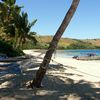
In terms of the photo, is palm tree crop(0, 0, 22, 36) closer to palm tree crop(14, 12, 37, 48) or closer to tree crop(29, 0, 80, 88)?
palm tree crop(14, 12, 37, 48)

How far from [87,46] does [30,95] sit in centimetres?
18433

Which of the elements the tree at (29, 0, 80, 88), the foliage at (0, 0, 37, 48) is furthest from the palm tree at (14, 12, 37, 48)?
the tree at (29, 0, 80, 88)

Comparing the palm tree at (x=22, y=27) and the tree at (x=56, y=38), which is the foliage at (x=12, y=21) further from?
the tree at (x=56, y=38)

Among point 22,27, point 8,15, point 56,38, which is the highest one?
point 8,15

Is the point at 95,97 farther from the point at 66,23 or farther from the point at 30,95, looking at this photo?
the point at 66,23

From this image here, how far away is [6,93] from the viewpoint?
9977 mm

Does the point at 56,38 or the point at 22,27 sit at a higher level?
the point at 22,27

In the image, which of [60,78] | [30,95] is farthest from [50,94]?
[60,78]

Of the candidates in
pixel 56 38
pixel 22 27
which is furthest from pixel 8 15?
pixel 56 38

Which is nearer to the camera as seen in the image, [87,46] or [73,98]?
[73,98]

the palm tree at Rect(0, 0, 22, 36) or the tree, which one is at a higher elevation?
the palm tree at Rect(0, 0, 22, 36)

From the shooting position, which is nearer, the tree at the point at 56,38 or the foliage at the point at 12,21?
the tree at the point at 56,38

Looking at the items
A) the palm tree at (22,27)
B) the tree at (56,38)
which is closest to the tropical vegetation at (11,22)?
the palm tree at (22,27)

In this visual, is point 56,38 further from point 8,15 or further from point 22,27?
point 22,27
